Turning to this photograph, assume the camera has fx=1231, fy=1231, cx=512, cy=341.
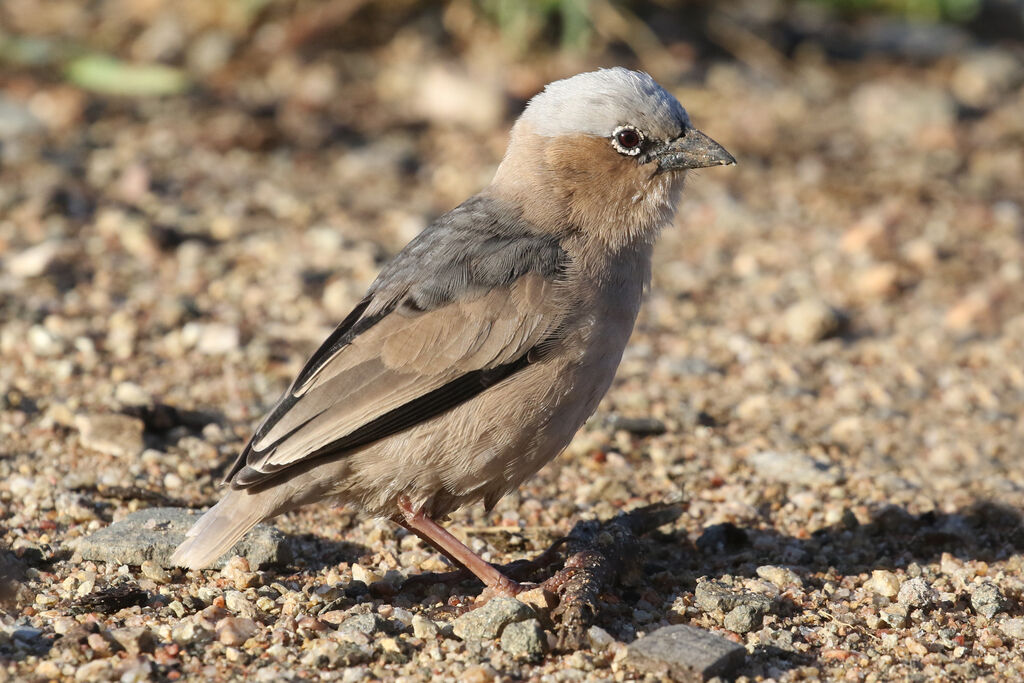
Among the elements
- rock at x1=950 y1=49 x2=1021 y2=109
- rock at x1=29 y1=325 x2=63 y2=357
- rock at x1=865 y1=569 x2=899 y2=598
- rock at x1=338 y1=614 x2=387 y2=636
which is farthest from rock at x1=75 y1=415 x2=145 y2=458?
rock at x1=950 y1=49 x2=1021 y2=109

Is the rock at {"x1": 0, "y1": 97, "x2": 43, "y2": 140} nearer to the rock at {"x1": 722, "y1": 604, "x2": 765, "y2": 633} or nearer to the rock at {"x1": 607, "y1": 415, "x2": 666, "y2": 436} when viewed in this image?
the rock at {"x1": 607, "y1": 415, "x2": 666, "y2": 436}

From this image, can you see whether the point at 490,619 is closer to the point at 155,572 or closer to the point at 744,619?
the point at 744,619

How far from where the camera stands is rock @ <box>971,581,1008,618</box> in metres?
4.73

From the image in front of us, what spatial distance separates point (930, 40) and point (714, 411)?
6.01 m

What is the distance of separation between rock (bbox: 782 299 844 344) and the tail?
4.02 meters

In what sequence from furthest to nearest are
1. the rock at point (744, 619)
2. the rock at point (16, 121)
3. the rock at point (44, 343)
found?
1. the rock at point (16, 121)
2. the rock at point (44, 343)
3. the rock at point (744, 619)

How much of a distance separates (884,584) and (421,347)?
210 cm

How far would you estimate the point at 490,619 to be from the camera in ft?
14.5

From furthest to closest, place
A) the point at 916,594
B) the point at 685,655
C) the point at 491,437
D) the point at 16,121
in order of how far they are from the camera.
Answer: the point at 16,121
the point at 491,437
the point at 916,594
the point at 685,655

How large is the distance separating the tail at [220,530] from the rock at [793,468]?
2550mm

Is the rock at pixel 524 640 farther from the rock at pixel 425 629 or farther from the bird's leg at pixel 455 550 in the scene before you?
the bird's leg at pixel 455 550

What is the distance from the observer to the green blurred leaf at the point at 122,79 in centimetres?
996

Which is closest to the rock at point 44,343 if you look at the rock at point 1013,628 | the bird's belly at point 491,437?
the bird's belly at point 491,437

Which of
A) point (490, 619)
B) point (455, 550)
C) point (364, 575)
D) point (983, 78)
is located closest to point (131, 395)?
point (364, 575)
